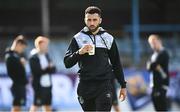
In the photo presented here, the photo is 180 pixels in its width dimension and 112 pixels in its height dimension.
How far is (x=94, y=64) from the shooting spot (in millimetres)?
7930

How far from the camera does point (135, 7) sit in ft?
66.8

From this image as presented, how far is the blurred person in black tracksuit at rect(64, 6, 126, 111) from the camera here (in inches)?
311

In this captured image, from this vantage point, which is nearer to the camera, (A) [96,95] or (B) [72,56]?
(B) [72,56]

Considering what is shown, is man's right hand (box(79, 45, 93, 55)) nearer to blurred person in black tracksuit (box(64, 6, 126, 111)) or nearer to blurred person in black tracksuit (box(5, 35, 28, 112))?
blurred person in black tracksuit (box(64, 6, 126, 111))

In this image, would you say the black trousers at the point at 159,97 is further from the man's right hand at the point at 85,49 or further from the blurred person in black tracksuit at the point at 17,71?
the man's right hand at the point at 85,49

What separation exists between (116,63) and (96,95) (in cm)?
55

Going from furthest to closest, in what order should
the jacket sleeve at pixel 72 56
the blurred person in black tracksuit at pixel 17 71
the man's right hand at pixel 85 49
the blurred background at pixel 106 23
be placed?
the blurred background at pixel 106 23
the blurred person in black tracksuit at pixel 17 71
the jacket sleeve at pixel 72 56
the man's right hand at pixel 85 49

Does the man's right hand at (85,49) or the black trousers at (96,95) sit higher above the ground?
the man's right hand at (85,49)

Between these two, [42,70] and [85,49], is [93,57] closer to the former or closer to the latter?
[85,49]

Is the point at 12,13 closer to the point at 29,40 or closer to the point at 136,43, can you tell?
the point at 29,40

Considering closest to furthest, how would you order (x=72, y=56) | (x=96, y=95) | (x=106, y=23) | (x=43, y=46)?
(x=72, y=56), (x=96, y=95), (x=43, y=46), (x=106, y=23)

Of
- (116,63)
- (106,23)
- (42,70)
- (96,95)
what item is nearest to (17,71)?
(42,70)

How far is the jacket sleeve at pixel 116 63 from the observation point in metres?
8.16

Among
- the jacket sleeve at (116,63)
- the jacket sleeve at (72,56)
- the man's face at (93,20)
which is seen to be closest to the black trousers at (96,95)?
the jacket sleeve at (116,63)
